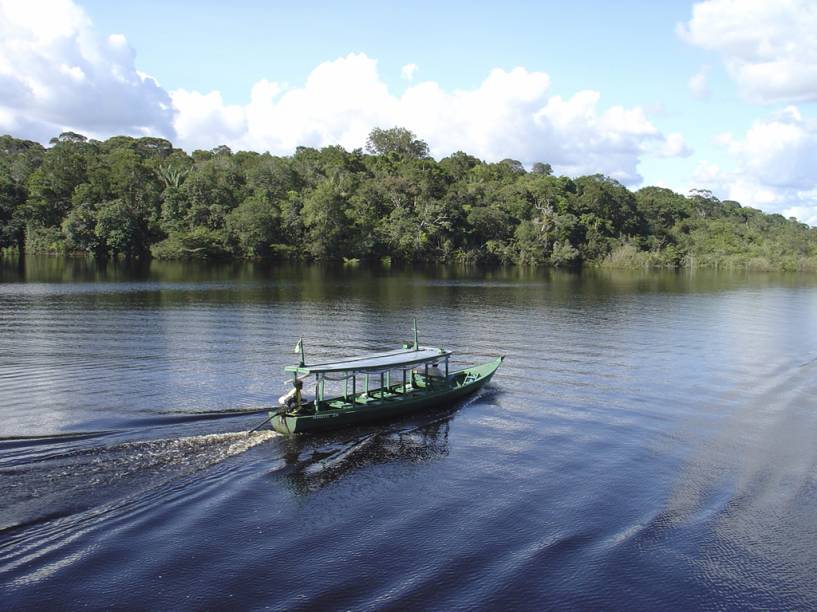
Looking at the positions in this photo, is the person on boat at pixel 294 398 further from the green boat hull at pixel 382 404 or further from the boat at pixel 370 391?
the green boat hull at pixel 382 404

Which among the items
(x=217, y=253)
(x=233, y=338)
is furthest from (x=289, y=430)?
(x=217, y=253)

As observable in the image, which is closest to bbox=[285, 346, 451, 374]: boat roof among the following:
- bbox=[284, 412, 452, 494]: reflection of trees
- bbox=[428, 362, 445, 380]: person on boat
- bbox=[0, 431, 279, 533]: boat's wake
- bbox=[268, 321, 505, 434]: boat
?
bbox=[268, 321, 505, 434]: boat

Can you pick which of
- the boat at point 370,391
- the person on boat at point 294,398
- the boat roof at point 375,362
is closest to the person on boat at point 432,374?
the boat at point 370,391

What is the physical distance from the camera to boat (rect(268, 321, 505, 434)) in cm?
2473

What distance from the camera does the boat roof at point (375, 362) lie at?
25228mm

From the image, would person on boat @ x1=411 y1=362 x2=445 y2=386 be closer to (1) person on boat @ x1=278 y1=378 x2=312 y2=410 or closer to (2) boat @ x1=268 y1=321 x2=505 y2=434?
(2) boat @ x1=268 y1=321 x2=505 y2=434

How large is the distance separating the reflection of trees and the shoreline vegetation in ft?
338

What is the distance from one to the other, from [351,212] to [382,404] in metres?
111

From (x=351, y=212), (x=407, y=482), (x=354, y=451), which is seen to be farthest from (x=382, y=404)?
(x=351, y=212)

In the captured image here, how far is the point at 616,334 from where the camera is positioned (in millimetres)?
50938

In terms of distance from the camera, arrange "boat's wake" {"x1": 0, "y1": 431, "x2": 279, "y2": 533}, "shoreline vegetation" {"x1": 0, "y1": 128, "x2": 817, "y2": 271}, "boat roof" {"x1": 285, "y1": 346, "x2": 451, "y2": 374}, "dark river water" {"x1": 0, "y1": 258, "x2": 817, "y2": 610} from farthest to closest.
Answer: "shoreline vegetation" {"x1": 0, "y1": 128, "x2": 817, "y2": 271} < "boat roof" {"x1": 285, "y1": 346, "x2": 451, "y2": 374} < "boat's wake" {"x1": 0, "y1": 431, "x2": 279, "y2": 533} < "dark river water" {"x1": 0, "y1": 258, "x2": 817, "y2": 610}

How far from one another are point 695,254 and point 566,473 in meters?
150

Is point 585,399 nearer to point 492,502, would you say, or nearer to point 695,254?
point 492,502

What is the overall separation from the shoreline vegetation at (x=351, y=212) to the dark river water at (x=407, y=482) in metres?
85.0
